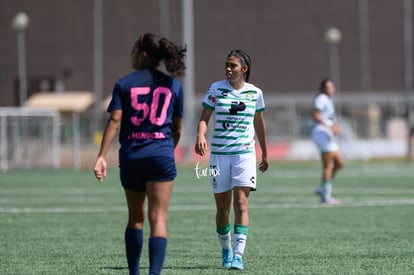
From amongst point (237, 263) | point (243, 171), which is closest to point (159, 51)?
point (243, 171)

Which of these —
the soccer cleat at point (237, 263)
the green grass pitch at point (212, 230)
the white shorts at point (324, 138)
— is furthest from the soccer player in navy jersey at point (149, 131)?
the white shorts at point (324, 138)

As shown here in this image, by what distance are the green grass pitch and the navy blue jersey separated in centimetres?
198

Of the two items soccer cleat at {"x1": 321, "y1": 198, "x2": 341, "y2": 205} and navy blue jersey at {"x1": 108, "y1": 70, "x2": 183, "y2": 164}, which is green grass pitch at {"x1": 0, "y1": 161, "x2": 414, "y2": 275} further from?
navy blue jersey at {"x1": 108, "y1": 70, "x2": 183, "y2": 164}

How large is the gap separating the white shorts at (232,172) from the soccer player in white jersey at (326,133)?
883cm

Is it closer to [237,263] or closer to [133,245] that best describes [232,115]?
[237,263]

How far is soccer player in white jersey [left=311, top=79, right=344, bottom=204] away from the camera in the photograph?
19312 mm

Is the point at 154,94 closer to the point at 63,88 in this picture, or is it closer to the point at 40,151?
the point at 40,151

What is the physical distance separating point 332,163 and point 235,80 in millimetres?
9620

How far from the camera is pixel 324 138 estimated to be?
64.4 feet

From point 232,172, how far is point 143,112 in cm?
231

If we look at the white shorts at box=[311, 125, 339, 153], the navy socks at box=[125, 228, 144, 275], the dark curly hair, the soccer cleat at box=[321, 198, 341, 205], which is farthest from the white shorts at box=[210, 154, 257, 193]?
the white shorts at box=[311, 125, 339, 153]

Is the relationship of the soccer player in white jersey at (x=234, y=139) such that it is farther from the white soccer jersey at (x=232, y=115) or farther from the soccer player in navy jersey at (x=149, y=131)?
the soccer player in navy jersey at (x=149, y=131)

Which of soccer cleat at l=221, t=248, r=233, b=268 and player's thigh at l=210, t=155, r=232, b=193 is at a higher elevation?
player's thigh at l=210, t=155, r=232, b=193

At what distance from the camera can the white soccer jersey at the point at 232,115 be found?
34.5 feet
